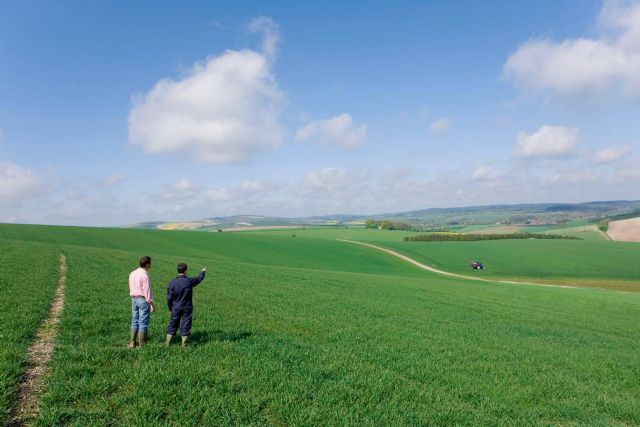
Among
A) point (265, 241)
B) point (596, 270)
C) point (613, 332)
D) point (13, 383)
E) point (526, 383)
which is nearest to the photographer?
point (13, 383)

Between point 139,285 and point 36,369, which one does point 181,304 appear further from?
point 36,369

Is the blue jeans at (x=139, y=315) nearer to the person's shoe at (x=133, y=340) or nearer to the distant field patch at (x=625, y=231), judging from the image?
the person's shoe at (x=133, y=340)

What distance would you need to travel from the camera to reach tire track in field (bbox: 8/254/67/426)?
6086mm

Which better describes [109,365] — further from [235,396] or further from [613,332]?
[613,332]

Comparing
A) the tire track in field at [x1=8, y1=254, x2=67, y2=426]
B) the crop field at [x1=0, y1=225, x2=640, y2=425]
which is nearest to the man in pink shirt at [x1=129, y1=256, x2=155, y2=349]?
the crop field at [x1=0, y1=225, x2=640, y2=425]

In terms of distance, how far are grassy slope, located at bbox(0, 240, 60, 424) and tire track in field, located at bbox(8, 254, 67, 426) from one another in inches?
5.1

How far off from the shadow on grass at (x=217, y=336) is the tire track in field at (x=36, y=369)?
329 centimetres

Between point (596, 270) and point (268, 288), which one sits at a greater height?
point (268, 288)

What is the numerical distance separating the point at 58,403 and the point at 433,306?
1933 cm

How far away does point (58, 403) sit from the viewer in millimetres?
6352

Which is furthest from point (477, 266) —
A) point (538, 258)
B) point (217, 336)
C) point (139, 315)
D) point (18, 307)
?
point (18, 307)

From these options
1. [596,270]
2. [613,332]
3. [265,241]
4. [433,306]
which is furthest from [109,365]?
[596,270]

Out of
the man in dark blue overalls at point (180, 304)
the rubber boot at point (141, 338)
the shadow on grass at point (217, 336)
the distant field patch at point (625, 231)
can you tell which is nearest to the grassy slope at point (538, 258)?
the distant field patch at point (625, 231)

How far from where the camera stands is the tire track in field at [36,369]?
20.0ft
